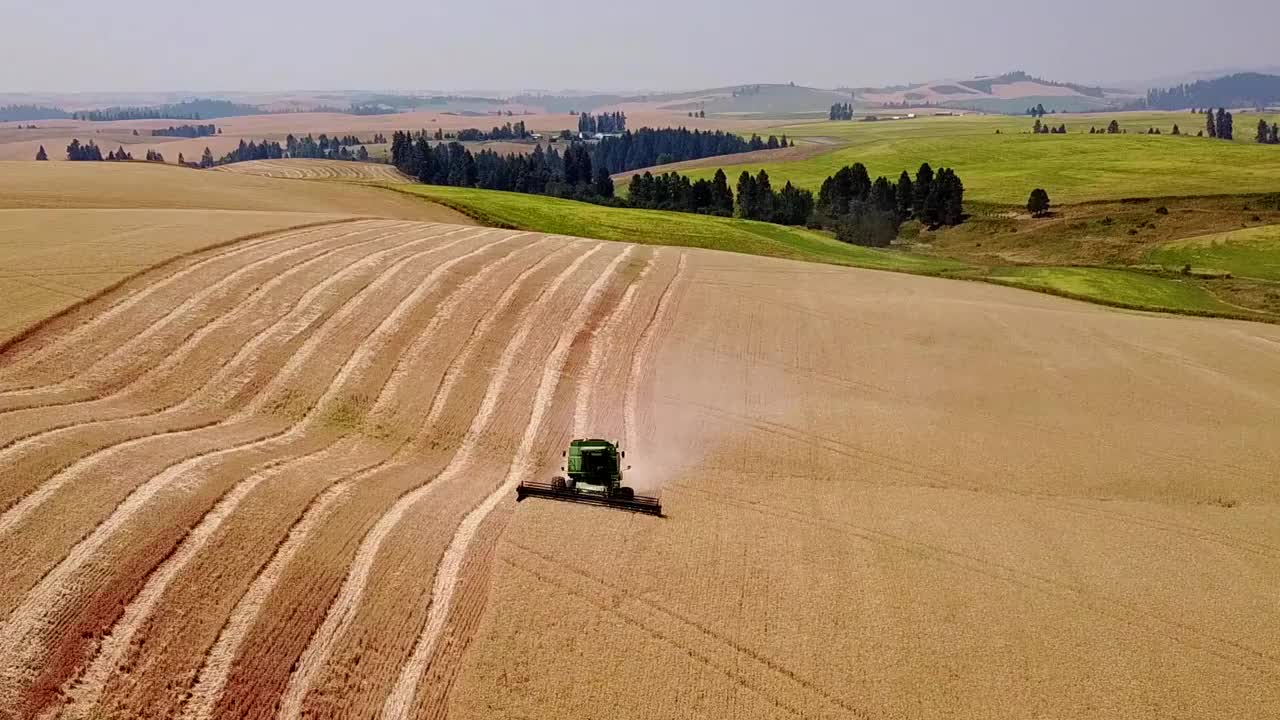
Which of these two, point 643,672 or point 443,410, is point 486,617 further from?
point 443,410

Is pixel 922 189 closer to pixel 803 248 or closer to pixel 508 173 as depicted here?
pixel 803 248

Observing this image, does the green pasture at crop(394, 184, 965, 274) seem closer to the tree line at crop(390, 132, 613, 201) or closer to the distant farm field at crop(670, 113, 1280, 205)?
the tree line at crop(390, 132, 613, 201)

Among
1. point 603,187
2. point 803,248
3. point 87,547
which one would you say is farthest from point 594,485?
point 603,187

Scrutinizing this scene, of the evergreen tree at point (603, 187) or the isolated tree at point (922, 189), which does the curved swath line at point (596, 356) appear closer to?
the isolated tree at point (922, 189)

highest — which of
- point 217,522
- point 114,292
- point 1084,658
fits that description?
point 114,292

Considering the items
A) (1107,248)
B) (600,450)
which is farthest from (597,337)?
(1107,248)

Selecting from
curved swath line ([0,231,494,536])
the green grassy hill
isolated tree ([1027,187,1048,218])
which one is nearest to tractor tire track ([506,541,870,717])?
curved swath line ([0,231,494,536])

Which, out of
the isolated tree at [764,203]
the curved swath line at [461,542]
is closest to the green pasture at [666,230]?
the isolated tree at [764,203]

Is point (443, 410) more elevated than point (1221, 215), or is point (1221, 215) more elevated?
point (1221, 215)
